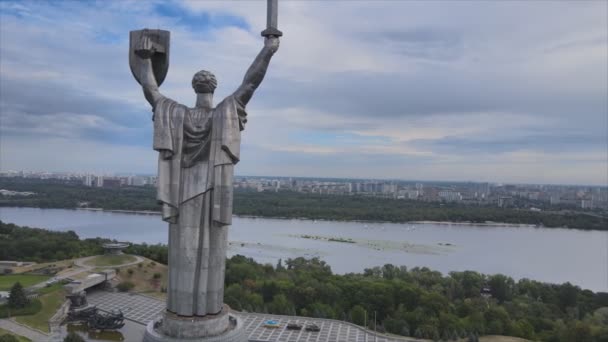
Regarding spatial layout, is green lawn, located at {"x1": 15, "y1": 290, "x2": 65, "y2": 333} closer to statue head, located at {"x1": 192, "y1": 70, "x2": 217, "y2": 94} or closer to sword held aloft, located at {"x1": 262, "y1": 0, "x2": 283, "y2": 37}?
statue head, located at {"x1": 192, "y1": 70, "x2": 217, "y2": 94}

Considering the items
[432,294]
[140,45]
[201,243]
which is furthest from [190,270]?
[432,294]

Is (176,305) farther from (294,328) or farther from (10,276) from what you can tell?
(10,276)

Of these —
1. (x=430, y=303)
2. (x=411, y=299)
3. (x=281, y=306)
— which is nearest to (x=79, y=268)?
(x=281, y=306)

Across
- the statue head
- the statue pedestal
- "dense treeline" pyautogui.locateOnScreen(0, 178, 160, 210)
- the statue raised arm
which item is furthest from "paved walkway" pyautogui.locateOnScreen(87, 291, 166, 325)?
"dense treeline" pyautogui.locateOnScreen(0, 178, 160, 210)

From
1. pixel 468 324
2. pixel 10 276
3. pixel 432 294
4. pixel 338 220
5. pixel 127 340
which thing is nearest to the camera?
pixel 127 340

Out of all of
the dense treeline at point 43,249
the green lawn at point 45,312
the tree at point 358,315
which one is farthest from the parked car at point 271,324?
the dense treeline at point 43,249

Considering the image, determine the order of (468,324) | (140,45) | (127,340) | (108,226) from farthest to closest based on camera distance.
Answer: (108,226), (468,324), (127,340), (140,45)

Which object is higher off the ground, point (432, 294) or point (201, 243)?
point (201, 243)
